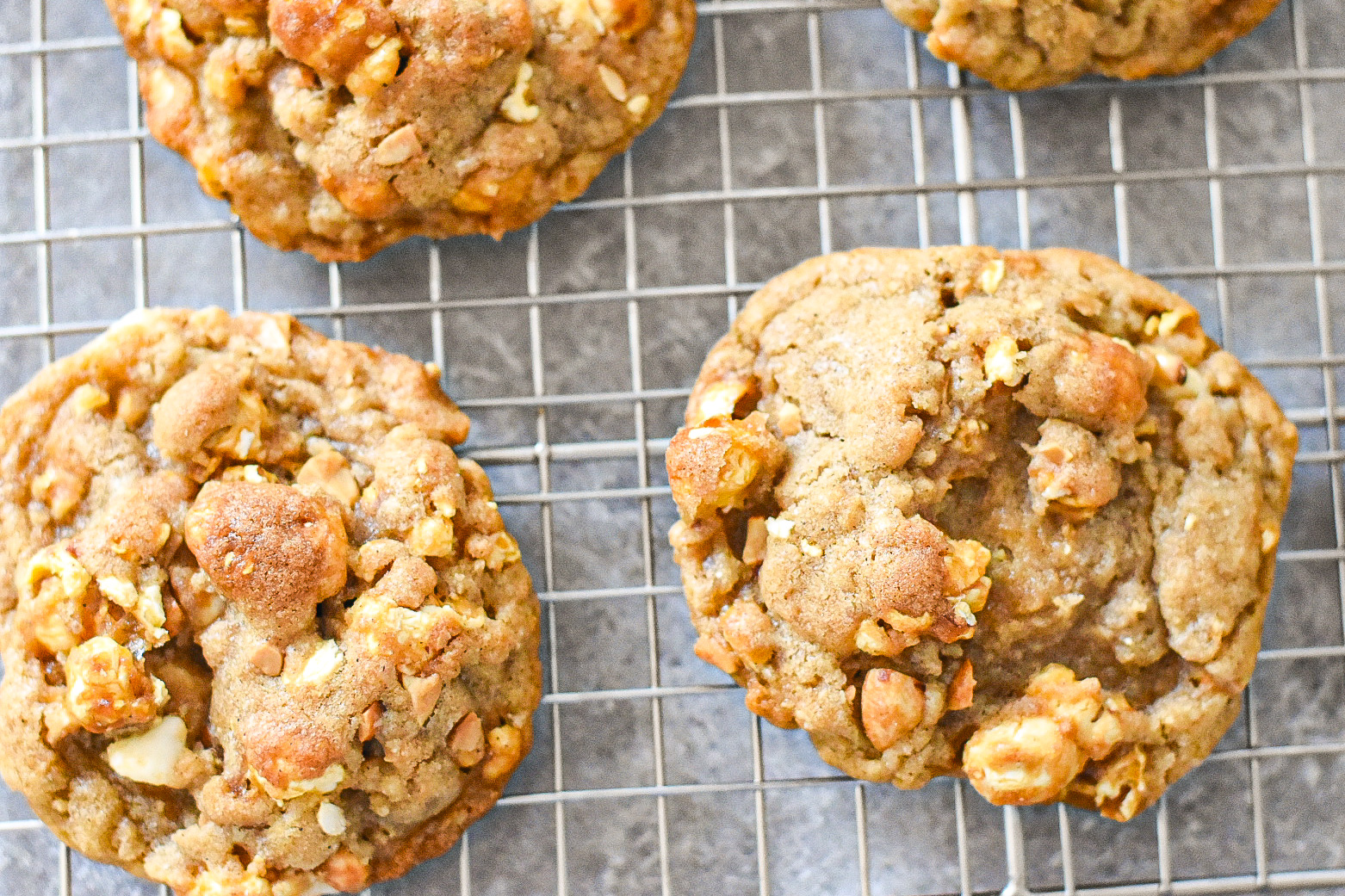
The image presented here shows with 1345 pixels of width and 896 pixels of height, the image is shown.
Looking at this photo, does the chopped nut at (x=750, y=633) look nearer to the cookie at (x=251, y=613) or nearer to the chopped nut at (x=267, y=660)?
the cookie at (x=251, y=613)

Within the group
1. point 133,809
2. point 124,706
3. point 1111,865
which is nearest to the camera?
point 124,706

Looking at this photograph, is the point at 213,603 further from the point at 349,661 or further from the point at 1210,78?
the point at 1210,78

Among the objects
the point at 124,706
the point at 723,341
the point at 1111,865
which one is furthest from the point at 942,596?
the point at 124,706

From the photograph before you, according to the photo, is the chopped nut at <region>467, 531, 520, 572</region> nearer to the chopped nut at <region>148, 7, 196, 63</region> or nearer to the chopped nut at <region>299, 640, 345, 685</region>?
the chopped nut at <region>299, 640, 345, 685</region>

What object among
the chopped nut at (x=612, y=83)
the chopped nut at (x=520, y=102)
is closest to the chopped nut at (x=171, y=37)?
the chopped nut at (x=520, y=102)

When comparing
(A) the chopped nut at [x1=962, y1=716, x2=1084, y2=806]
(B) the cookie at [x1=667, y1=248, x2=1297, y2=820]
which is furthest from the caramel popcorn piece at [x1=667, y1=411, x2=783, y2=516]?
(A) the chopped nut at [x1=962, y1=716, x2=1084, y2=806]

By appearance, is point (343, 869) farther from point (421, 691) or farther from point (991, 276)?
point (991, 276)
